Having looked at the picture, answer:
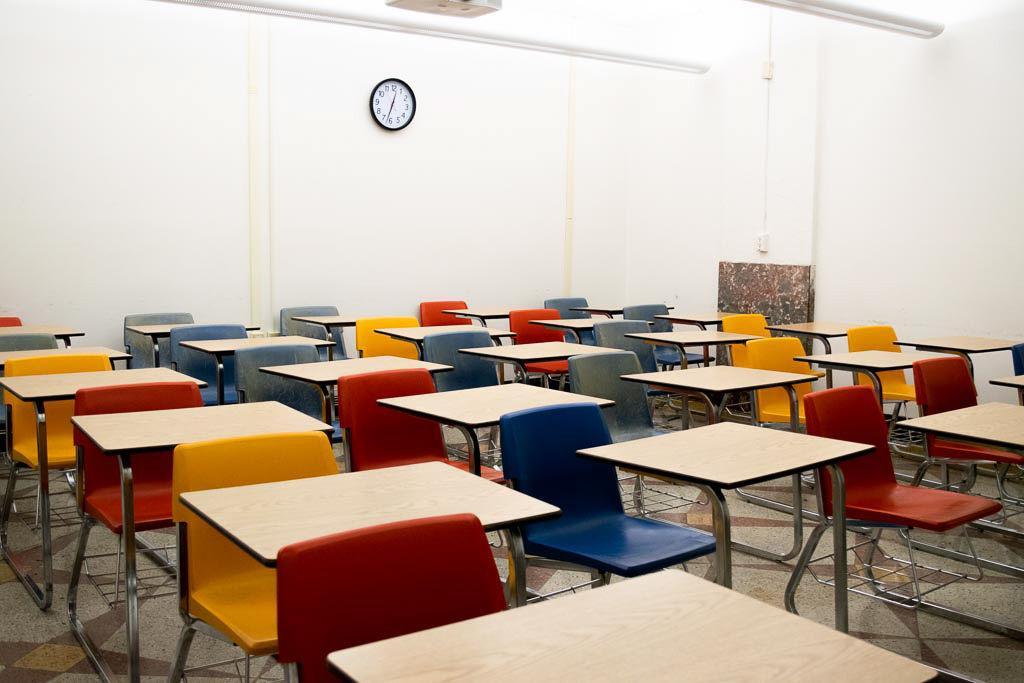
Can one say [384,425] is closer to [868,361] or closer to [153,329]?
[868,361]

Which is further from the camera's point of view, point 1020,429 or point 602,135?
point 602,135

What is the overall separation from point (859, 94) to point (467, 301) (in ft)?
13.2

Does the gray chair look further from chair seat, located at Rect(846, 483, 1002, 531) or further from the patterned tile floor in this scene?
chair seat, located at Rect(846, 483, 1002, 531)

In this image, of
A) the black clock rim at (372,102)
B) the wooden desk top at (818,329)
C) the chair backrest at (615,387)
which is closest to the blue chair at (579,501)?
the chair backrest at (615,387)

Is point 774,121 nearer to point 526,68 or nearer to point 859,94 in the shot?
point 859,94

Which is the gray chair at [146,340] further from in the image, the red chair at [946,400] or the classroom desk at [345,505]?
the red chair at [946,400]

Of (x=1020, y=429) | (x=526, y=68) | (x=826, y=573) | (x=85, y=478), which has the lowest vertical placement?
(x=826, y=573)

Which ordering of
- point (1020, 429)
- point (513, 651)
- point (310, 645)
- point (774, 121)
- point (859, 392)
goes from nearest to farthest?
point (513, 651) < point (310, 645) < point (1020, 429) < point (859, 392) < point (774, 121)

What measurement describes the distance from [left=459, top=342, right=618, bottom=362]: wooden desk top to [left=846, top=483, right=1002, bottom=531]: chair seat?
70.5 inches

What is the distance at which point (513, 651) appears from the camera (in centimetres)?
154

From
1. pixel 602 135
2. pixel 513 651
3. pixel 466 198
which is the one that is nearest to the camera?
pixel 513 651

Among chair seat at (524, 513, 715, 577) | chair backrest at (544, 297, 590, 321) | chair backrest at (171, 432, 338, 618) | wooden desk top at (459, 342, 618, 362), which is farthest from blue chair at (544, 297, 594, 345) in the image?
chair backrest at (171, 432, 338, 618)

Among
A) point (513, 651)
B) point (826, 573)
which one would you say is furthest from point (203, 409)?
point (826, 573)

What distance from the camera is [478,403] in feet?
13.1
